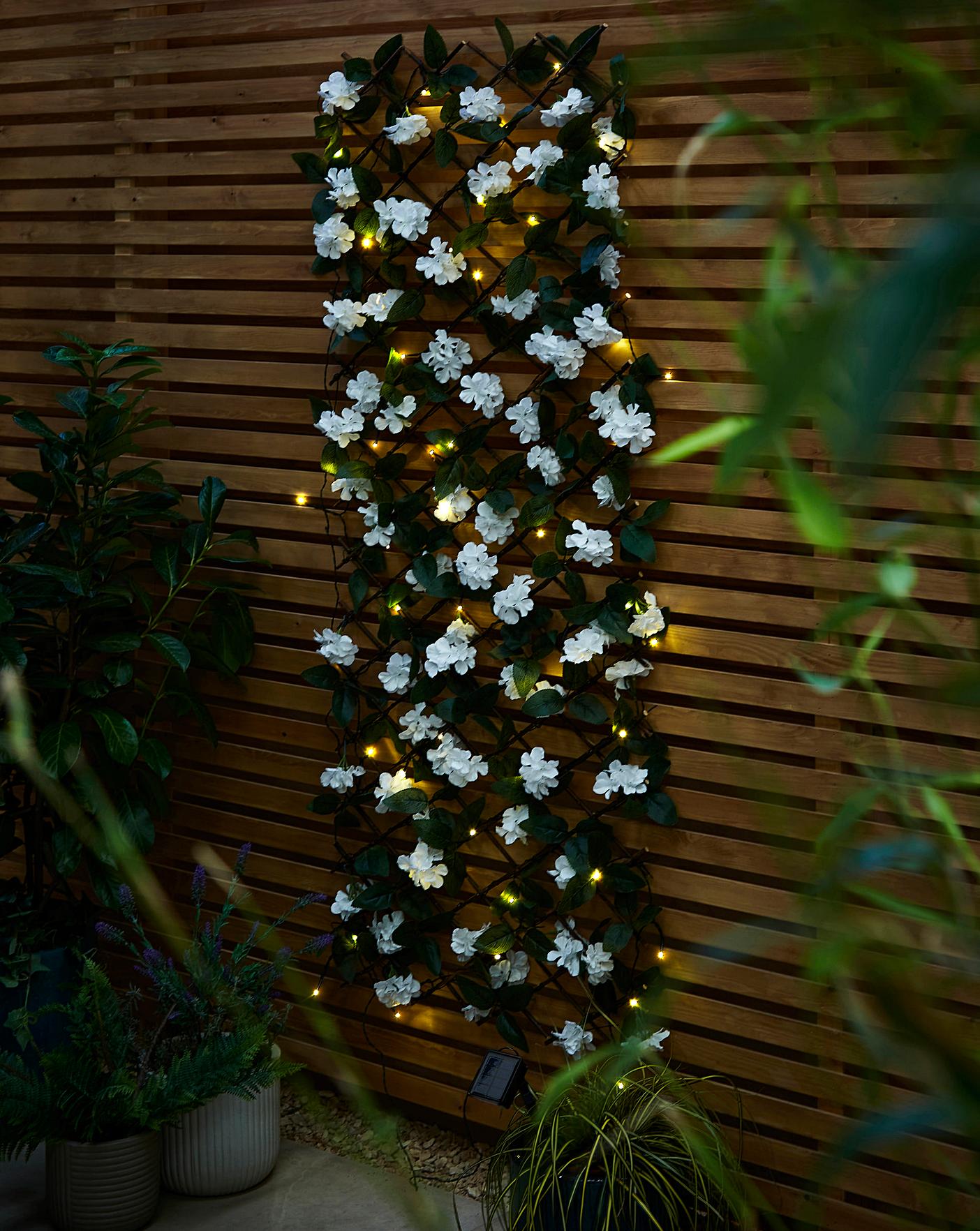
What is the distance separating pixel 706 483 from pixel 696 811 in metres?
0.74

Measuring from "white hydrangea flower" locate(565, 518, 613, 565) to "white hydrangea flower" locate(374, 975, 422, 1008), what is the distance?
1.19 m

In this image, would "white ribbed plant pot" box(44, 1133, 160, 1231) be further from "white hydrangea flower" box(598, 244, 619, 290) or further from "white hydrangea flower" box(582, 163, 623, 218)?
"white hydrangea flower" box(582, 163, 623, 218)

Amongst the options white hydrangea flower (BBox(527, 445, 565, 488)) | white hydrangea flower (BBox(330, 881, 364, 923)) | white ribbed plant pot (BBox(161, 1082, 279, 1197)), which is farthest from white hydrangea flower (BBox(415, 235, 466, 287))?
white ribbed plant pot (BBox(161, 1082, 279, 1197))

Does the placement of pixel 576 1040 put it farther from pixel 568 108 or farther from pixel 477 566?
pixel 568 108

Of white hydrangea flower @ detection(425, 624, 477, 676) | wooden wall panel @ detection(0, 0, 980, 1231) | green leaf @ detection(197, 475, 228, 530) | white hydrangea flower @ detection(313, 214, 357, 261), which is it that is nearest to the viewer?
wooden wall panel @ detection(0, 0, 980, 1231)

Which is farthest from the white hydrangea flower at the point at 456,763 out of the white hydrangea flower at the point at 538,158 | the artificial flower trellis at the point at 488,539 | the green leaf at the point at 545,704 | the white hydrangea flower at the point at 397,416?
the white hydrangea flower at the point at 538,158

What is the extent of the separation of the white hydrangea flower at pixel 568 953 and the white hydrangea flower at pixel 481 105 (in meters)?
1.91

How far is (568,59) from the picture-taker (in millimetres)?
2697

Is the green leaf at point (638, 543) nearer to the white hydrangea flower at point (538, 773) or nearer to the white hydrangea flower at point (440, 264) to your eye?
the white hydrangea flower at point (538, 773)

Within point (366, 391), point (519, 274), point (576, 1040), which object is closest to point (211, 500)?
point (366, 391)

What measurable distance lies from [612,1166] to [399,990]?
0.94 m

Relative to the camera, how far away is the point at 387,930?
3102 mm

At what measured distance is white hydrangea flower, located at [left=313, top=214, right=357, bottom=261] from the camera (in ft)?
9.97

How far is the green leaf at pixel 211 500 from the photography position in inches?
124
